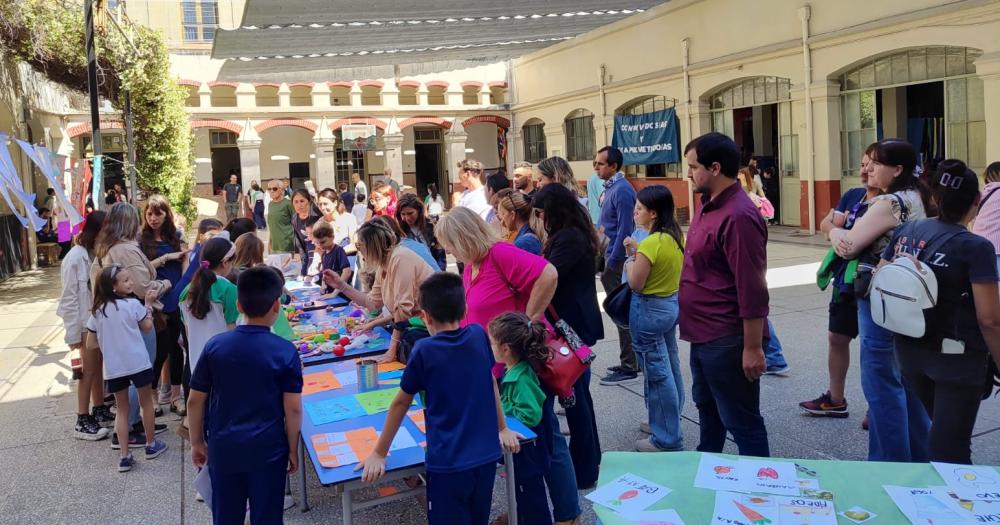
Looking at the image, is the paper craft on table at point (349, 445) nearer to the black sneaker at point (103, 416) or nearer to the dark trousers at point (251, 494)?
the dark trousers at point (251, 494)

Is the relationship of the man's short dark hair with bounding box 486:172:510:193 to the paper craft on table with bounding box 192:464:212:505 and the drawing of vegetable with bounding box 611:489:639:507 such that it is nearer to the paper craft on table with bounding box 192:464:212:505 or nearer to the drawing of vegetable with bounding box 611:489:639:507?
the paper craft on table with bounding box 192:464:212:505

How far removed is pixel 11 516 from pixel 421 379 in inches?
→ 112

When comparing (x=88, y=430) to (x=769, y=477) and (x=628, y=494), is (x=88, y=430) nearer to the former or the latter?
(x=628, y=494)

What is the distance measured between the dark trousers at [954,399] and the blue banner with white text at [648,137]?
51.3 feet

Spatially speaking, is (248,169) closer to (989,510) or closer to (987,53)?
(987,53)

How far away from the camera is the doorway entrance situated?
3306 centimetres

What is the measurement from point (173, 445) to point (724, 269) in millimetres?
3817

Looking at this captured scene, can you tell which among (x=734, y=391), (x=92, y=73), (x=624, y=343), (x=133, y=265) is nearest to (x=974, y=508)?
(x=734, y=391)

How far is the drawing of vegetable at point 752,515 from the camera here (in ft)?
6.52

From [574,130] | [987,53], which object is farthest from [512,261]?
[574,130]

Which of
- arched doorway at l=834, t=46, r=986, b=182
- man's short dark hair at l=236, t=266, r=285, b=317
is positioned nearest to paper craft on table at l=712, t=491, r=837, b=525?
man's short dark hair at l=236, t=266, r=285, b=317

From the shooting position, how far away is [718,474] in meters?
2.23

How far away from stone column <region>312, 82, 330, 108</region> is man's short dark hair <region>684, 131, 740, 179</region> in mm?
24728

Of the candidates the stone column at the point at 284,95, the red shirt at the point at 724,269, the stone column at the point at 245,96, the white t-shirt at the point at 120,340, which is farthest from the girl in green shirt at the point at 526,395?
the stone column at the point at 284,95
